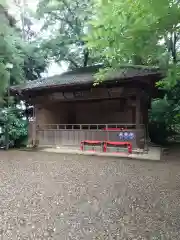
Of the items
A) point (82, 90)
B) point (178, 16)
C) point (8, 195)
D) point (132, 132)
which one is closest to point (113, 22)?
point (178, 16)

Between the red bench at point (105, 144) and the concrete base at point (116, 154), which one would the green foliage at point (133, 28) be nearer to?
the concrete base at point (116, 154)

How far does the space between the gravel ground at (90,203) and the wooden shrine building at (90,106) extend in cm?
448

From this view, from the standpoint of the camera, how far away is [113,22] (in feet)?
11.3

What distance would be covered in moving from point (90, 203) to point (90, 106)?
12.0 meters

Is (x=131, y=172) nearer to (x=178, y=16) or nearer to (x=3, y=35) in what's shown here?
(x=178, y=16)

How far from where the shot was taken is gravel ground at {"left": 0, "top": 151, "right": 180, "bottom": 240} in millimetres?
3355

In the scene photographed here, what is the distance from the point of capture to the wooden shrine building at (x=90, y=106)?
11.6 m

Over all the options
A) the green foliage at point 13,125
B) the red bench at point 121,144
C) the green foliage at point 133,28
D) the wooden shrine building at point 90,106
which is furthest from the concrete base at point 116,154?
the green foliage at point 133,28

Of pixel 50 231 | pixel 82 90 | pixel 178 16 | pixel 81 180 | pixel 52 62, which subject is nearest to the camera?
pixel 178 16

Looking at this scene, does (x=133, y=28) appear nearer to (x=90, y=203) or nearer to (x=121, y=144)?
(x=90, y=203)

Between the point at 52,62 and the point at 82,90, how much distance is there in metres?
7.97

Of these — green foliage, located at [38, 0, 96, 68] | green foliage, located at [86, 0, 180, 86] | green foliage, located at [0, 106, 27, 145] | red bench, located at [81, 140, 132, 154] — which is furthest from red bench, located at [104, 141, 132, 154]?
green foliage, located at [38, 0, 96, 68]

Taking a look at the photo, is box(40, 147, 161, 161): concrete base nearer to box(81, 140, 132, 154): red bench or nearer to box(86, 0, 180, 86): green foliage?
box(81, 140, 132, 154): red bench

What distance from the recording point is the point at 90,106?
1641 cm
